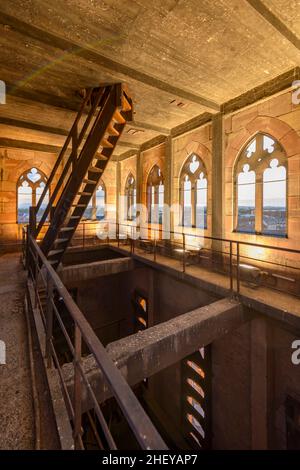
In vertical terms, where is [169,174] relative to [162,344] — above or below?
above

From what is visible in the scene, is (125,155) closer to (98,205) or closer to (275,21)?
(98,205)

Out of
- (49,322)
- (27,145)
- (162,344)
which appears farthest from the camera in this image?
(27,145)

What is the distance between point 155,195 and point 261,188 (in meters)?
5.44

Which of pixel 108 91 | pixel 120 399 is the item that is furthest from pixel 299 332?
pixel 108 91

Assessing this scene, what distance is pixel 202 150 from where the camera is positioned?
773 cm

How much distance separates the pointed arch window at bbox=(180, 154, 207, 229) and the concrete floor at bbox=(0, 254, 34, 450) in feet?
19.9

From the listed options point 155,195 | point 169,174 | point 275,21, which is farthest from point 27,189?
point 275,21

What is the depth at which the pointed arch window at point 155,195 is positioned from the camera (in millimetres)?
10430

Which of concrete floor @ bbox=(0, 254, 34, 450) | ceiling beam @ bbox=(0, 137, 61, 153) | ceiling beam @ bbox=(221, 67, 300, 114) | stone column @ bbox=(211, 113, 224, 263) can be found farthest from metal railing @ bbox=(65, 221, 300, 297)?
ceiling beam @ bbox=(0, 137, 61, 153)

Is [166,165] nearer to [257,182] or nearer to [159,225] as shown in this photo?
[159,225]

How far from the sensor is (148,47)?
4.46 metres

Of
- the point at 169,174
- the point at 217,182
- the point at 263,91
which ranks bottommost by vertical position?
the point at 217,182

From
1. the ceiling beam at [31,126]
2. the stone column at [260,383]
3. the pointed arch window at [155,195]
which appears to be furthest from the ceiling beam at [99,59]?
the stone column at [260,383]

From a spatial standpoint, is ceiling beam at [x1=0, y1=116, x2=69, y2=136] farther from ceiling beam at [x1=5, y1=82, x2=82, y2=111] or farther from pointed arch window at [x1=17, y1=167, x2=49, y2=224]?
pointed arch window at [x1=17, y1=167, x2=49, y2=224]
